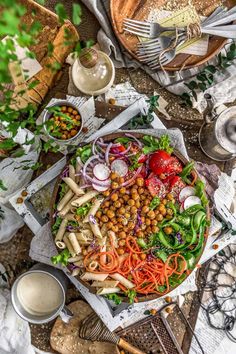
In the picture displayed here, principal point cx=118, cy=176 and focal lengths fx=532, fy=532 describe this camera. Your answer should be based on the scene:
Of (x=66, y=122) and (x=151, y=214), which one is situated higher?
(x=66, y=122)

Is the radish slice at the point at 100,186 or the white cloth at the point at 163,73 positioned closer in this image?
the radish slice at the point at 100,186

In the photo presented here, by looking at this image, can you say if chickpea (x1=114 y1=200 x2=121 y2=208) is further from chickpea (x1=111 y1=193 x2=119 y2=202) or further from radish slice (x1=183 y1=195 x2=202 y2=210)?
radish slice (x1=183 y1=195 x2=202 y2=210)

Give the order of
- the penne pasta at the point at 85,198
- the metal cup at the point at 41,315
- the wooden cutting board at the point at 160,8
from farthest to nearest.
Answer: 1. the wooden cutting board at the point at 160,8
2. the metal cup at the point at 41,315
3. the penne pasta at the point at 85,198

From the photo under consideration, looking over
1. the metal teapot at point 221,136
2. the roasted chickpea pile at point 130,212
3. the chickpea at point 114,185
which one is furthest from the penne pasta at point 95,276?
the metal teapot at point 221,136

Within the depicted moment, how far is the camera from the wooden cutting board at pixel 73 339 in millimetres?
2455

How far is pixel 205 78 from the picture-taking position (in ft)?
8.14

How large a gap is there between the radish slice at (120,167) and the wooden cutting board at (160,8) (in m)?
0.61

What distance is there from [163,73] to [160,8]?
0.30 metres

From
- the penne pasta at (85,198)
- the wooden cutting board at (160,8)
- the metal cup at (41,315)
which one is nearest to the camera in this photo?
the penne pasta at (85,198)

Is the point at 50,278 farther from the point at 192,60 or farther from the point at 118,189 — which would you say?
the point at 192,60

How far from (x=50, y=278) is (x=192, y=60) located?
3.85ft

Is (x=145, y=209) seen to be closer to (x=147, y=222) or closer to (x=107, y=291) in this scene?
(x=147, y=222)

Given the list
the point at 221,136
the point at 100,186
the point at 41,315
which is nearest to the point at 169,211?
the point at 100,186

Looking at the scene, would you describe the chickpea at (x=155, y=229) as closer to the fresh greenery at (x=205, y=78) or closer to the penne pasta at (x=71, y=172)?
the penne pasta at (x=71, y=172)
